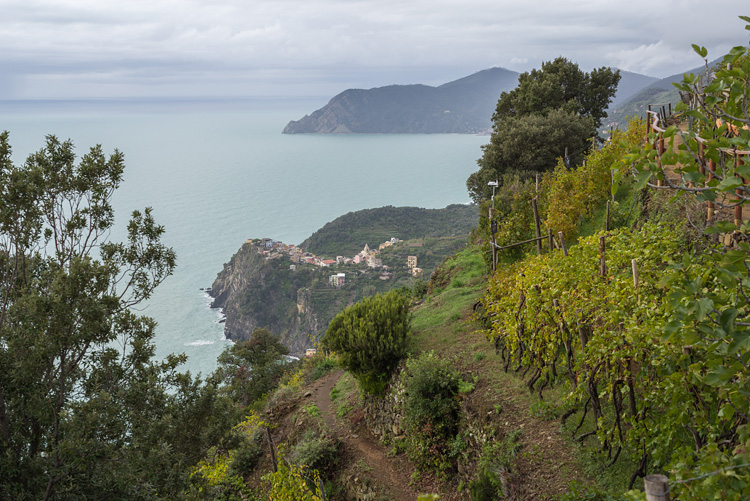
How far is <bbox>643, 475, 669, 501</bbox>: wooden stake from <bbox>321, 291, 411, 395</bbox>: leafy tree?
32.9 feet

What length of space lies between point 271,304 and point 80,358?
61.0 meters

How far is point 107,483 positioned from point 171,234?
363 feet

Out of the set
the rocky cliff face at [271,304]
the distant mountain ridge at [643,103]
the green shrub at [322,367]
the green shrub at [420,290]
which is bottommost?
the rocky cliff face at [271,304]

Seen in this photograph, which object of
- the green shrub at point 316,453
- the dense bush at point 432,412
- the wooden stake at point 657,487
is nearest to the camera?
the wooden stake at point 657,487

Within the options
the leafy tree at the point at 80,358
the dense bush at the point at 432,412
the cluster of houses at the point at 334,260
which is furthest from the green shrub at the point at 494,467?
the cluster of houses at the point at 334,260

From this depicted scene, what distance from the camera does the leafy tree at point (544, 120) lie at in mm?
24281

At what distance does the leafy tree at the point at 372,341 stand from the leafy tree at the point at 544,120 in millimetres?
14002

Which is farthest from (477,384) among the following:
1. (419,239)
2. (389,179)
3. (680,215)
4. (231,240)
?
(389,179)

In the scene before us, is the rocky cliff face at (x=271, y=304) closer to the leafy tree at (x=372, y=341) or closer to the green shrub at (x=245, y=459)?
the green shrub at (x=245, y=459)

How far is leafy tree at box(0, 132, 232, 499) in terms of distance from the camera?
22.1 feet

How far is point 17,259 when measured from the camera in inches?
309

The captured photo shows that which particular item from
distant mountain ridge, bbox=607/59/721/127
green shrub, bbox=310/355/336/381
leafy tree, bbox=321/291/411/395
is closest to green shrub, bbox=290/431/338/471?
leafy tree, bbox=321/291/411/395

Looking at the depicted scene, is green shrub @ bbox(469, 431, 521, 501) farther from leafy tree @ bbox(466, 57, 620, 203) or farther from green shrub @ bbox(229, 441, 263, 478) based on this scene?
leafy tree @ bbox(466, 57, 620, 203)

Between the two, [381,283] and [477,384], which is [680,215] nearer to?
[477,384]
